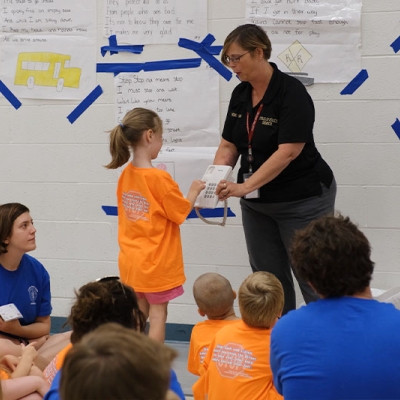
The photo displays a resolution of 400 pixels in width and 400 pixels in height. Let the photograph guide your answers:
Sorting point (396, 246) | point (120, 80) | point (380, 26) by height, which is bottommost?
point (396, 246)

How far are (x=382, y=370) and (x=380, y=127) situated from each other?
2.15 metres

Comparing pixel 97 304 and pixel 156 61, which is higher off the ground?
pixel 156 61

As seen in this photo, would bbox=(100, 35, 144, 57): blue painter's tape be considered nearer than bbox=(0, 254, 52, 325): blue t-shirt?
No

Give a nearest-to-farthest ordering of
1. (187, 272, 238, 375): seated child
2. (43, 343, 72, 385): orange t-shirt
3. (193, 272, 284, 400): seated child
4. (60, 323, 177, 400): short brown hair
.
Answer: (60, 323, 177, 400): short brown hair, (43, 343, 72, 385): orange t-shirt, (193, 272, 284, 400): seated child, (187, 272, 238, 375): seated child

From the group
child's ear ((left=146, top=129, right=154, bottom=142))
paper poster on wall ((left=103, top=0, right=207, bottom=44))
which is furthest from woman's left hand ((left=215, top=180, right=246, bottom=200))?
paper poster on wall ((left=103, top=0, right=207, bottom=44))

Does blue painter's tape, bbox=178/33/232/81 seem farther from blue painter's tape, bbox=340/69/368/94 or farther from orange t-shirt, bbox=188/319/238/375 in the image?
orange t-shirt, bbox=188/319/238/375

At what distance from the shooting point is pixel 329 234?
172 cm

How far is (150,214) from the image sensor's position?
3033mm

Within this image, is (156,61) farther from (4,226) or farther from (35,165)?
(4,226)

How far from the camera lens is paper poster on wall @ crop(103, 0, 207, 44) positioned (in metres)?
3.73

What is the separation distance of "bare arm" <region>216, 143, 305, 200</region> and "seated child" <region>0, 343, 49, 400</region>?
1.05m

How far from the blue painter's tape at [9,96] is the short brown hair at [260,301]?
2228 millimetres

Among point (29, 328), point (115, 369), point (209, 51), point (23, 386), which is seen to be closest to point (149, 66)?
point (209, 51)

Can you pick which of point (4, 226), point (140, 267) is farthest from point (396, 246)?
point (4, 226)
